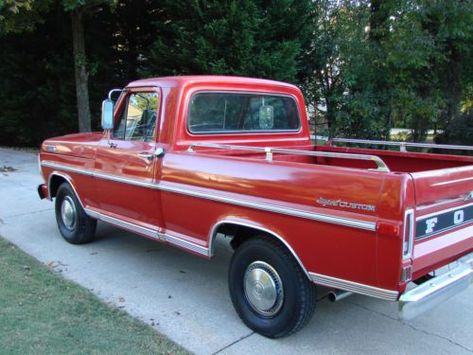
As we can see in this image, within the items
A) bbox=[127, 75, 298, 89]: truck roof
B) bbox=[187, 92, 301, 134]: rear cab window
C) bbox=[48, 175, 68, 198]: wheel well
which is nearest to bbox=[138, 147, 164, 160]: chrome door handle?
bbox=[187, 92, 301, 134]: rear cab window

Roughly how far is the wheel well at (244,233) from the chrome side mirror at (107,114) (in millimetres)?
1780

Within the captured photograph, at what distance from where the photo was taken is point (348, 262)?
9.76 ft

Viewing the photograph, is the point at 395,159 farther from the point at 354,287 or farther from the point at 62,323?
the point at 62,323

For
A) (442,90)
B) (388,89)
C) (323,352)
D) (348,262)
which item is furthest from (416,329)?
(442,90)

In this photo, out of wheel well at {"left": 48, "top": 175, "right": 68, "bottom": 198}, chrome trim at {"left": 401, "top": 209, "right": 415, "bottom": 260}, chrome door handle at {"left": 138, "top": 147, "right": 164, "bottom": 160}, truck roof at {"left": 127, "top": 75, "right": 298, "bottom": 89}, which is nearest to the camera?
chrome trim at {"left": 401, "top": 209, "right": 415, "bottom": 260}

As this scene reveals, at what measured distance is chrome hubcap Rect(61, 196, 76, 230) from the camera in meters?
5.75

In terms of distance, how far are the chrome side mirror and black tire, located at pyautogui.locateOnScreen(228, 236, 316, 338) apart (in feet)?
6.70

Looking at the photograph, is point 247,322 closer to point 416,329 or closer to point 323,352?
point 323,352

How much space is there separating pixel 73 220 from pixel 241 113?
8.00ft

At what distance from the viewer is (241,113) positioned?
192 inches

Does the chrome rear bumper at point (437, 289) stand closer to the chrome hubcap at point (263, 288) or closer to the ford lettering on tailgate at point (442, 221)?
the ford lettering on tailgate at point (442, 221)

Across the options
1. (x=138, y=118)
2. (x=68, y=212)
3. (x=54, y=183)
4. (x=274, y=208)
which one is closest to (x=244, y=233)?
(x=274, y=208)

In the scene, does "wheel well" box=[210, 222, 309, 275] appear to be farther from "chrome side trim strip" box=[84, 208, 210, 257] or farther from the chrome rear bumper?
the chrome rear bumper

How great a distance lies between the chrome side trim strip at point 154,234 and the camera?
4.01 meters
